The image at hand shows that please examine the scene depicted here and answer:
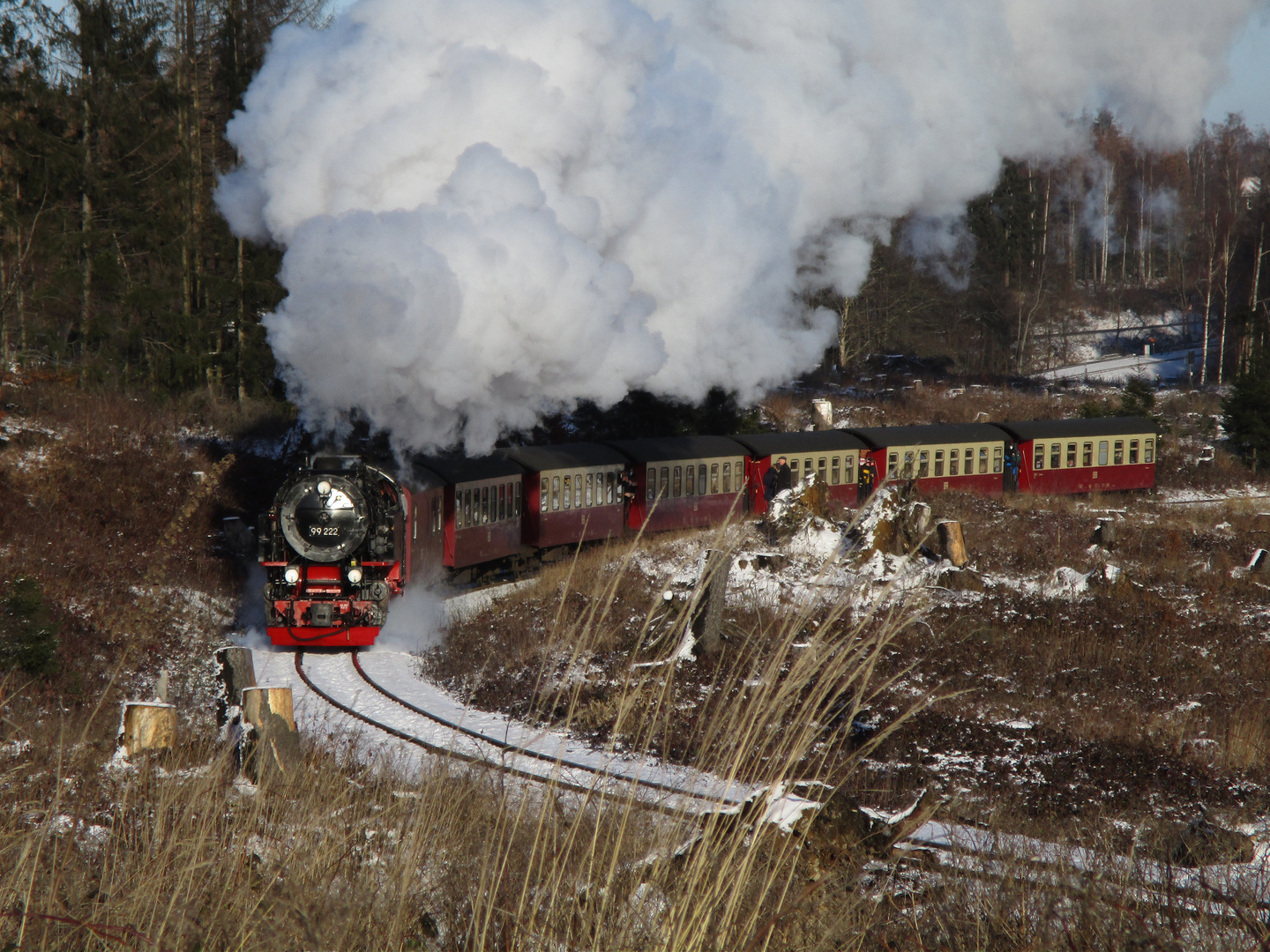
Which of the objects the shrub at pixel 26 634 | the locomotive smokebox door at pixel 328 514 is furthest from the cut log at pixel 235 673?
the locomotive smokebox door at pixel 328 514

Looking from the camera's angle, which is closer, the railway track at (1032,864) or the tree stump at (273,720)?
the railway track at (1032,864)

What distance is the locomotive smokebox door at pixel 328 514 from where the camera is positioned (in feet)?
43.2

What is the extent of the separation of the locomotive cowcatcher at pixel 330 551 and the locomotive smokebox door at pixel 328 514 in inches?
0.4

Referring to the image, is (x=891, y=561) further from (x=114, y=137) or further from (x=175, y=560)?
(x=114, y=137)

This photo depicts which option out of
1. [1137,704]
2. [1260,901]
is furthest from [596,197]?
[1260,901]

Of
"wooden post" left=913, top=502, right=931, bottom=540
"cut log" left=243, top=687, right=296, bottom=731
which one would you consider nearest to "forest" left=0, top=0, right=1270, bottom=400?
"wooden post" left=913, top=502, right=931, bottom=540

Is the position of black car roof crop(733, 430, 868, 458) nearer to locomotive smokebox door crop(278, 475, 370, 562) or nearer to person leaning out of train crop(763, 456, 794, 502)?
person leaning out of train crop(763, 456, 794, 502)

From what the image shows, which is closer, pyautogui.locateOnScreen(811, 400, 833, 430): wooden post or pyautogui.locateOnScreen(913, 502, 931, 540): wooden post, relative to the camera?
pyautogui.locateOnScreen(913, 502, 931, 540): wooden post

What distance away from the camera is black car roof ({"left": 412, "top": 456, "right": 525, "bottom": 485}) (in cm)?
1617

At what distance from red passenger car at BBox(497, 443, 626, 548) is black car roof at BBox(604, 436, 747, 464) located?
0.39 metres

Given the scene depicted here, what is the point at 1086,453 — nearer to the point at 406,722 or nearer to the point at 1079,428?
the point at 1079,428

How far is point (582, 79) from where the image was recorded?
13.6m

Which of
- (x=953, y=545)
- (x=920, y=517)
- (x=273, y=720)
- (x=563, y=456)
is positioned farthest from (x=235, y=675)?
(x=920, y=517)

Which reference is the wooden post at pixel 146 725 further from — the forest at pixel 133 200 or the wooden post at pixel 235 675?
the forest at pixel 133 200
